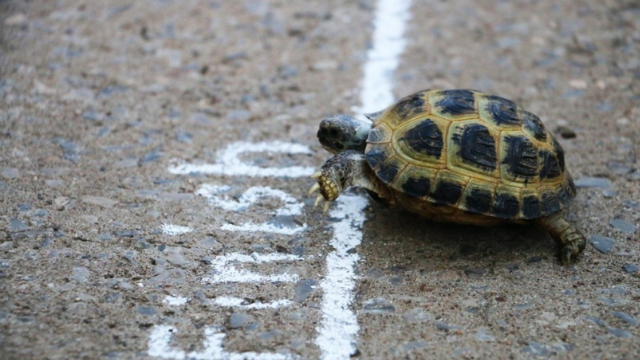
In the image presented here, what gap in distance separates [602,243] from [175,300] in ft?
8.46

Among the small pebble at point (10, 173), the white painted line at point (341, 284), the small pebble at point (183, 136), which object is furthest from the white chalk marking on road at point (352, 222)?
the small pebble at point (10, 173)

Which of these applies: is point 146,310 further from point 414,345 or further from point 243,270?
point 414,345

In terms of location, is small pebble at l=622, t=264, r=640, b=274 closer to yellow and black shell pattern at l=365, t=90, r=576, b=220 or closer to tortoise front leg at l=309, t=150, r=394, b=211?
yellow and black shell pattern at l=365, t=90, r=576, b=220

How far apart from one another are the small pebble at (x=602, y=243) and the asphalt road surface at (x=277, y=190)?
2cm

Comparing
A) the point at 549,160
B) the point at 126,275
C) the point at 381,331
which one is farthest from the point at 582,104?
the point at 126,275

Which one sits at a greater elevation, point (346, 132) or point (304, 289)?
point (346, 132)

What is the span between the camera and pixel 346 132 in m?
4.61

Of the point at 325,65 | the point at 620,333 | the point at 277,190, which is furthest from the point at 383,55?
the point at 620,333

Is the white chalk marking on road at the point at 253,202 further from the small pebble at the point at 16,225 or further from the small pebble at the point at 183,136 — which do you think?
the small pebble at the point at 16,225

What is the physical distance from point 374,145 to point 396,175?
10.9 inches

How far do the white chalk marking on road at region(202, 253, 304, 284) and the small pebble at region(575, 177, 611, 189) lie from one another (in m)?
2.10

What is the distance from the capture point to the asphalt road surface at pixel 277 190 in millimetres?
3615

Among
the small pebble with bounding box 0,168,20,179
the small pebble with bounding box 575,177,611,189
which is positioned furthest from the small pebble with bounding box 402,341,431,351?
the small pebble with bounding box 0,168,20,179

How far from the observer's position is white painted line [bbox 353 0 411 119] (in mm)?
5852
